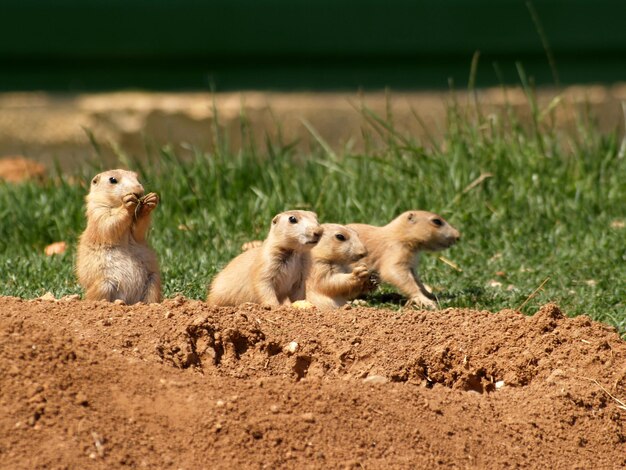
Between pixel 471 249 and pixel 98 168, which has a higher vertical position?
pixel 98 168

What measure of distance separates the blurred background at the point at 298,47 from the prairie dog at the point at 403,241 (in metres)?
4.09

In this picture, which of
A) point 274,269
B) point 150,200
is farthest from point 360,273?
point 150,200

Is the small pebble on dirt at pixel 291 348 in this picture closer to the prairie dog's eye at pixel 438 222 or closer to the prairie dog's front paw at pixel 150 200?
the prairie dog's front paw at pixel 150 200

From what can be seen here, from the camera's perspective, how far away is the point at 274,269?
5.51 metres

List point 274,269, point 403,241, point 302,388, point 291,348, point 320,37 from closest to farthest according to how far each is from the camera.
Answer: point 302,388 < point 291,348 < point 274,269 < point 403,241 < point 320,37

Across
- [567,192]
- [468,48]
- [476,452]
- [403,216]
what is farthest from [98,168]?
[476,452]

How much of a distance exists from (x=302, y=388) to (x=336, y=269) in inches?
80.6

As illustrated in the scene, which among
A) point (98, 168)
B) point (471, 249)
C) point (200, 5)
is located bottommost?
point (471, 249)

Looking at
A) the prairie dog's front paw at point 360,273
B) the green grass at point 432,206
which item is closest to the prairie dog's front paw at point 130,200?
the green grass at point 432,206

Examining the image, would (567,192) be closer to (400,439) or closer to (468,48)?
(468,48)

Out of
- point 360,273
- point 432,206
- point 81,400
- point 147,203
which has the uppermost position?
point 147,203

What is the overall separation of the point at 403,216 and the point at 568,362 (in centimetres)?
206

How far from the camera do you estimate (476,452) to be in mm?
3785

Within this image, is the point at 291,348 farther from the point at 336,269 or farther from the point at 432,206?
the point at 432,206
